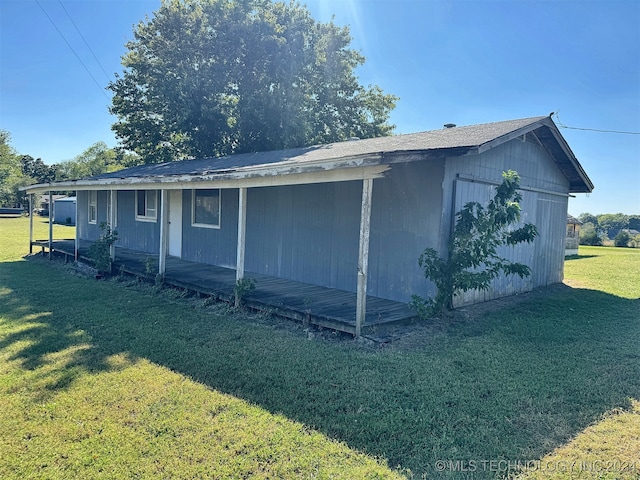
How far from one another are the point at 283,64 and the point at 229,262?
1105cm

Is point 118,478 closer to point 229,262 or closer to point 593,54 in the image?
point 229,262

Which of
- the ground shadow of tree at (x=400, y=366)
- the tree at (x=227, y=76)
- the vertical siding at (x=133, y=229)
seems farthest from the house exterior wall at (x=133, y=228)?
the tree at (x=227, y=76)

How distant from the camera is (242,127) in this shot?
18.1m

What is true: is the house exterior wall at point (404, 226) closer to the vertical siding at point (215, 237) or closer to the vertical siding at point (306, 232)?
the vertical siding at point (306, 232)

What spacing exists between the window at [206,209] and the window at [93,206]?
6.55m

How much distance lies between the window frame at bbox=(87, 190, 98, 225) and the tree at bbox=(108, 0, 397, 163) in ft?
15.4

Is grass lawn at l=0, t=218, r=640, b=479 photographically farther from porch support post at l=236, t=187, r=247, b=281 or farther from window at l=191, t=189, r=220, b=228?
window at l=191, t=189, r=220, b=228

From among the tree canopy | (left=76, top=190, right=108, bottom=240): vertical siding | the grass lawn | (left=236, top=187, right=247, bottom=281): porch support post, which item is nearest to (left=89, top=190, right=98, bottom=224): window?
(left=76, top=190, right=108, bottom=240): vertical siding

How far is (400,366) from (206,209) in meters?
7.39

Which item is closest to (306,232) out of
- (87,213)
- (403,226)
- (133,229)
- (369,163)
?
(403,226)

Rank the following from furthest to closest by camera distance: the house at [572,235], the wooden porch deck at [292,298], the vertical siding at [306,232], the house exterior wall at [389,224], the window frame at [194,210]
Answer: the house at [572,235], the window frame at [194,210], the vertical siding at [306,232], the house exterior wall at [389,224], the wooden porch deck at [292,298]

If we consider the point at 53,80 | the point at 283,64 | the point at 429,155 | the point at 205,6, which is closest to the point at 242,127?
the point at 283,64

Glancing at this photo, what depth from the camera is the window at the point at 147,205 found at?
39.0 ft

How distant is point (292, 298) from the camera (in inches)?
261
